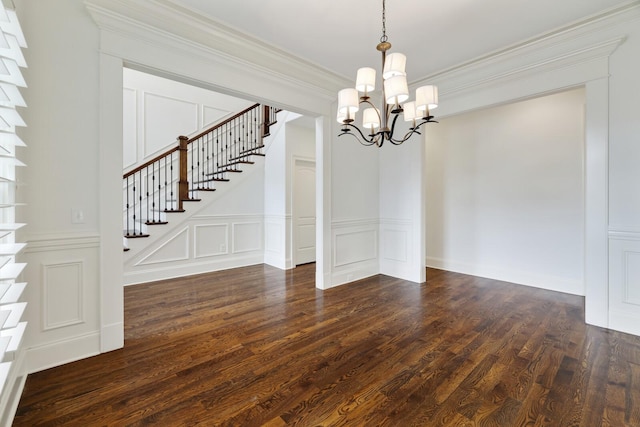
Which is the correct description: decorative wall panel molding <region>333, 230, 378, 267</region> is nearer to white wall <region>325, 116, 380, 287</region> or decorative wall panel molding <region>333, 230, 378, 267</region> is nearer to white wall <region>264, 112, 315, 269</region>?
white wall <region>325, 116, 380, 287</region>

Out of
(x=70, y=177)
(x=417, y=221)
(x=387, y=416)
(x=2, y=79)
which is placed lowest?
(x=387, y=416)

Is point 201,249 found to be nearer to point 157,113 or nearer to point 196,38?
point 157,113

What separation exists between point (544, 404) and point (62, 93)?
417 cm

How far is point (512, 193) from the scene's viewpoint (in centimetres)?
452

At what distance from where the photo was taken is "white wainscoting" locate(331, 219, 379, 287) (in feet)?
14.3

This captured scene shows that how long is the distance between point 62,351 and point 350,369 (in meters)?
2.32

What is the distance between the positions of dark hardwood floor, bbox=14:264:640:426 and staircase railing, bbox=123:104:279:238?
83.2 inches

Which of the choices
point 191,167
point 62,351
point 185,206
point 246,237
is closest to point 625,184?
point 62,351

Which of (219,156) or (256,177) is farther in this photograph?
(219,156)

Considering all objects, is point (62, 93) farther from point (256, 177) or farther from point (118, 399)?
point (256, 177)

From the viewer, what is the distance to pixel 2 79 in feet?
5.04

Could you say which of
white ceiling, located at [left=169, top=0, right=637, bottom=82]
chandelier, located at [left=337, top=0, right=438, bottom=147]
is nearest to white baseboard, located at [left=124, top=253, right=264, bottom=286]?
white ceiling, located at [left=169, top=0, right=637, bottom=82]

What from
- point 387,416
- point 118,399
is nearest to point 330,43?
→ point 387,416

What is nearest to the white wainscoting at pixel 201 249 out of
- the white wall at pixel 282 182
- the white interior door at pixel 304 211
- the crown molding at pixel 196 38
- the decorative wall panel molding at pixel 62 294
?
the white wall at pixel 282 182
